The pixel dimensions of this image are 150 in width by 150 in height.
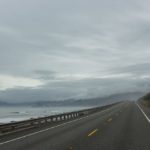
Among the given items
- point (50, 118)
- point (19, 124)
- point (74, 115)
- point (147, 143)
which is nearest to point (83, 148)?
point (147, 143)

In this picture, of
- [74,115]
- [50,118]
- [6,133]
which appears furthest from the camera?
[74,115]

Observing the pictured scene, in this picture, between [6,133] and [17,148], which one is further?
[6,133]

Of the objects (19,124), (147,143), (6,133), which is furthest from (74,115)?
(147,143)

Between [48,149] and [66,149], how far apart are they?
2.30 feet

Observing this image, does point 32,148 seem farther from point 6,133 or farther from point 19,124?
point 19,124

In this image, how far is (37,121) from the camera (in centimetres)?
2795

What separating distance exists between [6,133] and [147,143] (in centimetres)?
1019

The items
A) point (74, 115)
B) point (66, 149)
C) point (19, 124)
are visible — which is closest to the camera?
point (66, 149)

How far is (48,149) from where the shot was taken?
13.0 metres

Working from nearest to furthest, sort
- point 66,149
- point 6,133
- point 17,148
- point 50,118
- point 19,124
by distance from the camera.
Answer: point 66,149 → point 17,148 → point 6,133 → point 19,124 → point 50,118

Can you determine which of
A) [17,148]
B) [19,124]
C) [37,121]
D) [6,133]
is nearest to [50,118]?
[37,121]

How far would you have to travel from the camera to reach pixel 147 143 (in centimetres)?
1452

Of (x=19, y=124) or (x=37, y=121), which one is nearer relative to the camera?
(x=19, y=124)

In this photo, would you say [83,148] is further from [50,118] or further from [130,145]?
[50,118]
